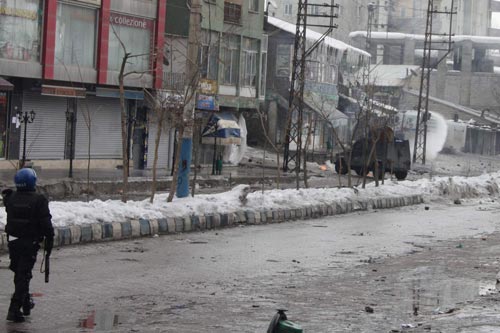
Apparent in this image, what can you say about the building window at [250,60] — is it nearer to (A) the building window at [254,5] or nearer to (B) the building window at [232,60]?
(B) the building window at [232,60]

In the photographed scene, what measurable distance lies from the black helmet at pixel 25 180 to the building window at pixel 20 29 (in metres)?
26.4

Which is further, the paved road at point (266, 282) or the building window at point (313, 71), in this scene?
the building window at point (313, 71)

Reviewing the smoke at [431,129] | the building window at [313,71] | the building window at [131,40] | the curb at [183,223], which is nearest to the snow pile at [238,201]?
the curb at [183,223]

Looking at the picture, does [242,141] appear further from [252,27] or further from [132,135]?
[132,135]

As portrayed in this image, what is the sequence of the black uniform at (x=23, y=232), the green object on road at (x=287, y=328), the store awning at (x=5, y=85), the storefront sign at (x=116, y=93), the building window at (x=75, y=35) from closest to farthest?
the green object on road at (x=287, y=328) → the black uniform at (x=23, y=232) → the store awning at (x=5, y=85) → the building window at (x=75, y=35) → the storefront sign at (x=116, y=93)

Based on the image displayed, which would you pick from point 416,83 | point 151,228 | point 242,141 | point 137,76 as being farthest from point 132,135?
point 416,83

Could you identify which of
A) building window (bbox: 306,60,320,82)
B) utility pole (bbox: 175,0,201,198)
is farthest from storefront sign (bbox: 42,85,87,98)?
building window (bbox: 306,60,320,82)

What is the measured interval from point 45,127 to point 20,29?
401 cm

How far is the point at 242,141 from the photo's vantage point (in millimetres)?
50750

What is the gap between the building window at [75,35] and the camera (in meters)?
37.5

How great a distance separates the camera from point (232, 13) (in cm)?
4978

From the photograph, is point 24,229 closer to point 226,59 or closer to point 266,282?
point 266,282

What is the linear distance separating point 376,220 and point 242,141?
25.8 meters

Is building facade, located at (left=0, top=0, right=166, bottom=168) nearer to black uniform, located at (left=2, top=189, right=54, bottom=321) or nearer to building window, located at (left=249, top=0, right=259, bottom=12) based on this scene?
building window, located at (left=249, top=0, right=259, bottom=12)
